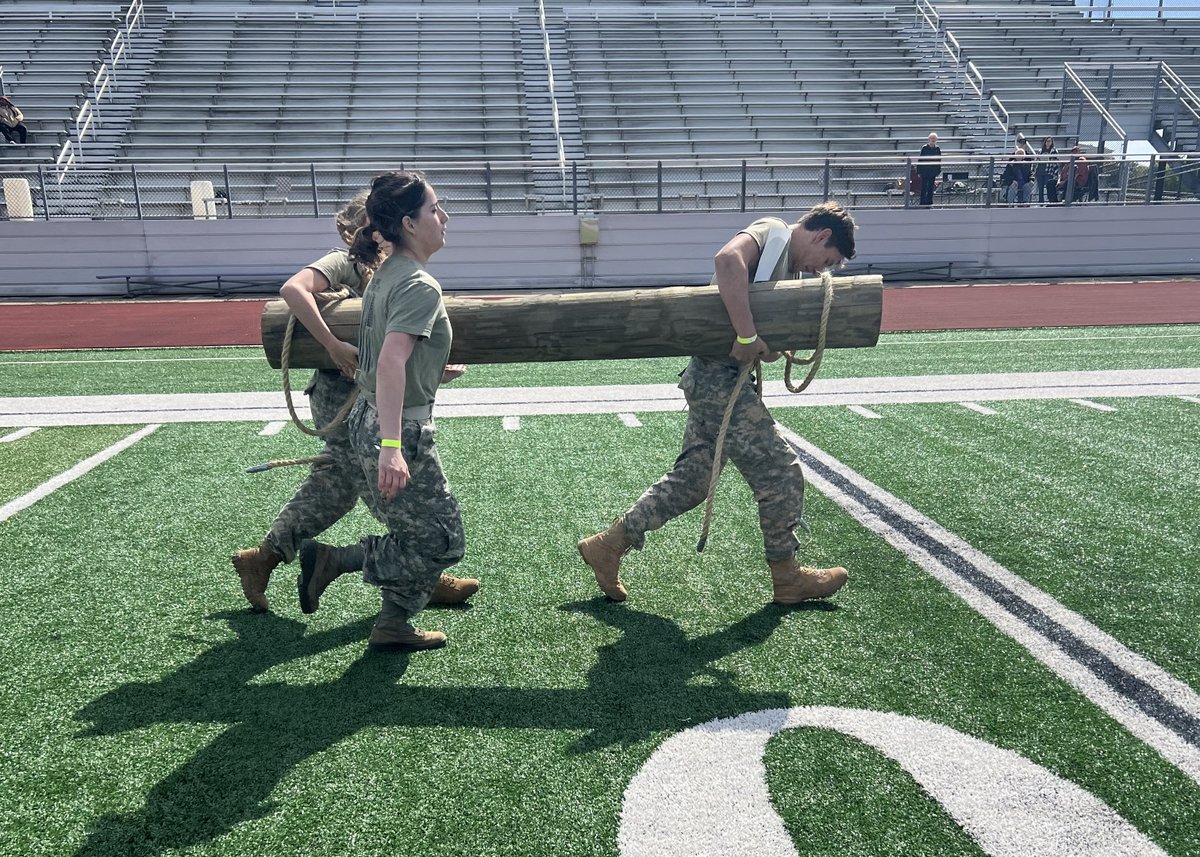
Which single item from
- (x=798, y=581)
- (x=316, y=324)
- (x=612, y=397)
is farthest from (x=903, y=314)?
(x=316, y=324)

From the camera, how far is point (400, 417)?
278 cm

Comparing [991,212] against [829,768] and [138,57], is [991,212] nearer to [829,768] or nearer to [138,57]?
[829,768]

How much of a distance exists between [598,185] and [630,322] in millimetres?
14867

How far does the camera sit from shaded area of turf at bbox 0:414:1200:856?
2.35 metres

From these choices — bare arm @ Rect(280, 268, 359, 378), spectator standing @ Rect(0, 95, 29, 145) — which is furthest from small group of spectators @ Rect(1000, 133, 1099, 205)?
spectator standing @ Rect(0, 95, 29, 145)

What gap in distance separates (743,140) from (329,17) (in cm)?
1345

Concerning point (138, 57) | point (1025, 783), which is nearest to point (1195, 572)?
point (1025, 783)

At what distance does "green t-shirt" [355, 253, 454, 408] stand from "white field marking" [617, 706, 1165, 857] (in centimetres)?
138

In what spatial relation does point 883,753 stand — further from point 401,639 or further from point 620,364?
point 620,364

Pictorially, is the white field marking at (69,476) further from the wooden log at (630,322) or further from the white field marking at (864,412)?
the white field marking at (864,412)

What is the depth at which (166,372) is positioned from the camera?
930 cm

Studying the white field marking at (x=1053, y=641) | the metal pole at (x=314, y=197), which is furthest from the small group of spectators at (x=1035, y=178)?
the white field marking at (x=1053, y=641)

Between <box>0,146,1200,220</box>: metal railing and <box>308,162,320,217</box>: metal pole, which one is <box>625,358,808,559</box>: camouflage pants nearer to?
<box>0,146,1200,220</box>: metal railing

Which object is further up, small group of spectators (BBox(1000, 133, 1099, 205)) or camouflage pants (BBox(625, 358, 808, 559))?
small group of spectators (BBox(1000, 133, 1099, 205))
